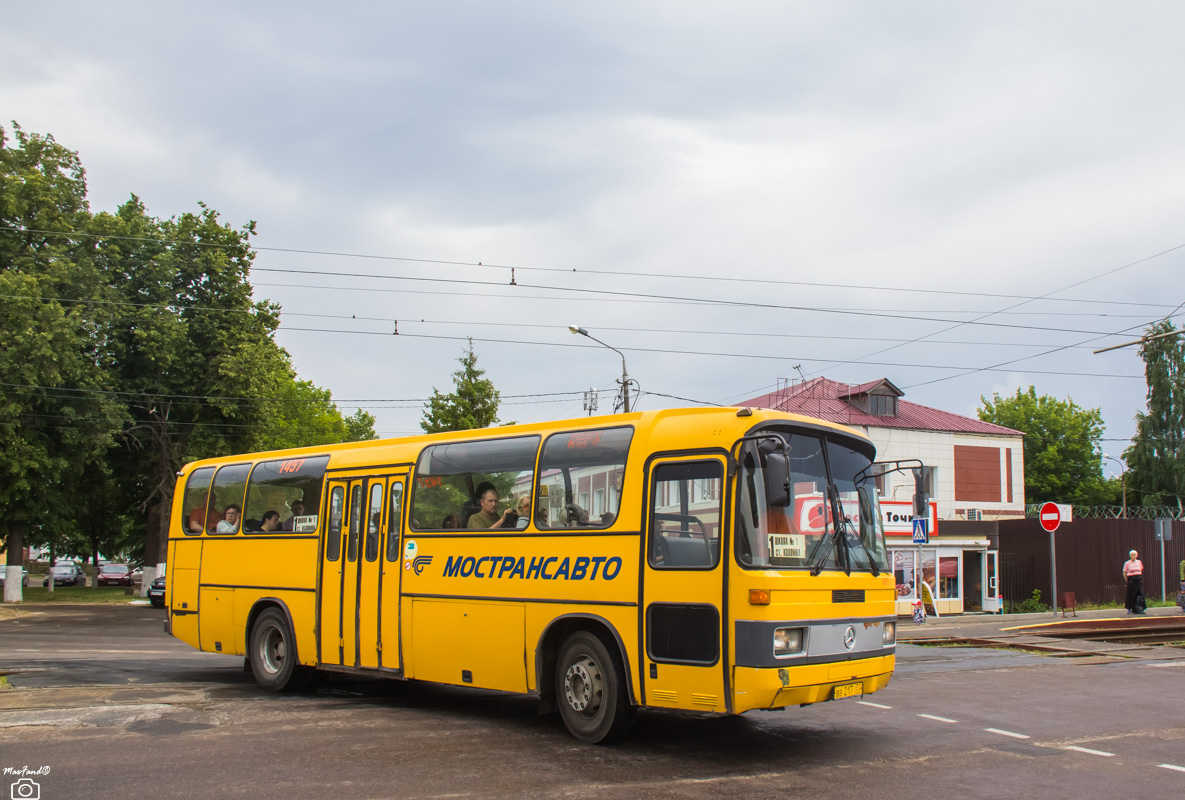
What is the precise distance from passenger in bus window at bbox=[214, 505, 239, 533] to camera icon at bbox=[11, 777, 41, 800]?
6.50m

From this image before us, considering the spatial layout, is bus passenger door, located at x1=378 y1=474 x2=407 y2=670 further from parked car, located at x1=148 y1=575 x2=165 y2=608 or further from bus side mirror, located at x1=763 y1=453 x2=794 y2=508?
parked car, located at x1=148 y1=575 x2=165 y2=608

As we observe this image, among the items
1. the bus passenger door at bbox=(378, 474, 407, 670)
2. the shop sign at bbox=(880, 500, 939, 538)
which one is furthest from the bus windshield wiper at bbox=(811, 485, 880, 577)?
the shop sign at bbox=(880, 500, 939, 538)

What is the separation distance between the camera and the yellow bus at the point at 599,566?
8.20 metres

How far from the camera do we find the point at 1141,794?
721 cm

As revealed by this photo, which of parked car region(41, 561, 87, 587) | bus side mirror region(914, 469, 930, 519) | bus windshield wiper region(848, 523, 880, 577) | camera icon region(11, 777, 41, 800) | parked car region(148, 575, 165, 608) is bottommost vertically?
parked car region(41, 561, 87, 587)

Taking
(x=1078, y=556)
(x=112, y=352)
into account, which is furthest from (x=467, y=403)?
(x=1078, y=556)

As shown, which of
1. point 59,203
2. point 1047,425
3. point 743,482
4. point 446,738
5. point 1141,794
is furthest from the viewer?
point 1047,425

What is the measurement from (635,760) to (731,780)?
1.00 meters

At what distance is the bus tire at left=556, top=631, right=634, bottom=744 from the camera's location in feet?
28.9

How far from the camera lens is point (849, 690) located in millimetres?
8695

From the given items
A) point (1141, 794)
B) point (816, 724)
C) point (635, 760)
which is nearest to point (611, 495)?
point (635, 760)

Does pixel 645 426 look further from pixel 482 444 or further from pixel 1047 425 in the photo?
pixel 1047 425

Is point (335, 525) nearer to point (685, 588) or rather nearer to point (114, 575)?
point (685, 588)

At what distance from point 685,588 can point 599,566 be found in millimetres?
1028
